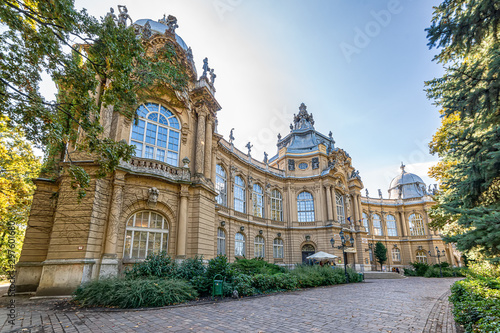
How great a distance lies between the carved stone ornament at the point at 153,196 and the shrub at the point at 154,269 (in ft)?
10.2

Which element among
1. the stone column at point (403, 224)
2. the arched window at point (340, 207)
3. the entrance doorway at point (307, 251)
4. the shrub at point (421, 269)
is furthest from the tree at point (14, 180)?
the stone column at point (403, 224)

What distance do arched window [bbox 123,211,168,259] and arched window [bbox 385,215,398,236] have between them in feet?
141

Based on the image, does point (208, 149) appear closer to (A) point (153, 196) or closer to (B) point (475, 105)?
(A) point (153, 196)

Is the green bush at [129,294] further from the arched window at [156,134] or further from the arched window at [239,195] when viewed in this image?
the arched window at [239,195]

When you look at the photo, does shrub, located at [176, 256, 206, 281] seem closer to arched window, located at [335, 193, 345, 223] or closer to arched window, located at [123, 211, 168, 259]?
arched window, located at [123, 211, 168, 259]

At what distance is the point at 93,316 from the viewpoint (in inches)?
281

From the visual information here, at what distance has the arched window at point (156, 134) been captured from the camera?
1473 cm

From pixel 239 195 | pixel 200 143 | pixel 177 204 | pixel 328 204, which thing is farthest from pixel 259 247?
pixel 200 143

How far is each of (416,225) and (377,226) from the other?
260 inches

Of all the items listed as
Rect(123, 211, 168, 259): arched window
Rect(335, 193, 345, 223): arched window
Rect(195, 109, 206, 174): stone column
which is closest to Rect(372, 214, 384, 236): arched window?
Rect(335, 193, 345, 223): arched window

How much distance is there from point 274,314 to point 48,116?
8048 millimetres

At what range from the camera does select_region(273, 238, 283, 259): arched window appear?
29.0m

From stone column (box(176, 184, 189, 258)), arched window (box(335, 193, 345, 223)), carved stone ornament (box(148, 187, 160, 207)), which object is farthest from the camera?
arched window (box(335, 193, 345, 223))

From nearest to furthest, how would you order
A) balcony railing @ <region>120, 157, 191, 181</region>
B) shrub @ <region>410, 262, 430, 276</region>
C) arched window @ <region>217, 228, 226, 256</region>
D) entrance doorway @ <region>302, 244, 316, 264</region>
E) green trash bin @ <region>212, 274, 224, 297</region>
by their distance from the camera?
green trash bin @ <region>212, 274, 224, 297</region> < balcony railing @ <region>120, 157, 191, 181</region> < arched window @ <region>217, 228, 226, 256</region> < entrance doorway @ <region>302, 244, 316, 264</region> < shrub @ <region>410, 262, 430, 276</region>
